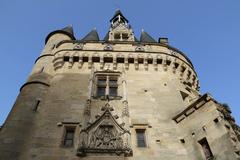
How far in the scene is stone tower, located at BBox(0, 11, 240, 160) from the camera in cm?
981

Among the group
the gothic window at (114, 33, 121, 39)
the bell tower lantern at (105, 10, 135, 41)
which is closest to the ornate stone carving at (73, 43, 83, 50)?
the bell tower lantern at (105, 10, 135, 41)

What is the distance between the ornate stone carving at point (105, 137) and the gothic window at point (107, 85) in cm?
170

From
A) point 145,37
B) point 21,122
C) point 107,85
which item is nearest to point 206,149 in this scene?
point 107,85

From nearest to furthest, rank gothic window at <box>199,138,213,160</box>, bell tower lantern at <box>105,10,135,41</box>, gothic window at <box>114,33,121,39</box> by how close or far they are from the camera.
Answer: gothic window at <box>199,138,213,160</box> → bell tower lantern at <box>105,10,135,41</box> → gothic window at <box>114,33,121,39</box>

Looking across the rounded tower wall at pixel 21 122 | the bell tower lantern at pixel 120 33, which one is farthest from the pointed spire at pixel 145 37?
the rounded tower wall at pixel 21 122

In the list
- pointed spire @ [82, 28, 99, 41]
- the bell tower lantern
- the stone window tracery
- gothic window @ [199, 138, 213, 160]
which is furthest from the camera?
the bell tower lantern

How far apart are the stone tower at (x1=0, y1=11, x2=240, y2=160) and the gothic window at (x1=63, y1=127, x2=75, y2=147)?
40mm

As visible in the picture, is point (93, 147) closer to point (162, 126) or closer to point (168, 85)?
point (162, 126)

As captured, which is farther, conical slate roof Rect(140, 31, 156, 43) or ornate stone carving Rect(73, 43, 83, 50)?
conical slate roof Rect(140, 31, 156, 43)

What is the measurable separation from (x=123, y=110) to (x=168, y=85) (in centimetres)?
313

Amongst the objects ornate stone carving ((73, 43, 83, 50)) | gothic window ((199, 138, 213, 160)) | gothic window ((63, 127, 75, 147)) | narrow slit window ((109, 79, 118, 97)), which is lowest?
gothic window ((199, 138, 213, 160))

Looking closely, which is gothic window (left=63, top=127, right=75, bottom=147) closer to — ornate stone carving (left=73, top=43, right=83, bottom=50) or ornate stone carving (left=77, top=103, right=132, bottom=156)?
ornate stone carving (left=77, top=103, right=132, bottom=156)

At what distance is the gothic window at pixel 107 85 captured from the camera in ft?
42.8

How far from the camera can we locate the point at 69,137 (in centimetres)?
1061
